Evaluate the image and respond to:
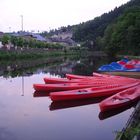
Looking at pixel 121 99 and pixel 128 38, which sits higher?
pixel 128 38

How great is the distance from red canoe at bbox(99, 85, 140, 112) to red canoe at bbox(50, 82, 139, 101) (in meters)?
0.88

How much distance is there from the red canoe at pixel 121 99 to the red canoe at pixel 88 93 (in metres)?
0.88

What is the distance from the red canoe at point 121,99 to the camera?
599 inches

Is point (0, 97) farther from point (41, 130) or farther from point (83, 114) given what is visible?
point (41, 130)

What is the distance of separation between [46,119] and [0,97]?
5.92 metres

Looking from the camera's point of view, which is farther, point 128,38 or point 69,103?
point 128,38

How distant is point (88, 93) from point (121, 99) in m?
2.09

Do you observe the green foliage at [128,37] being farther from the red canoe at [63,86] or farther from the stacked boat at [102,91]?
the red canoe at [63,86]

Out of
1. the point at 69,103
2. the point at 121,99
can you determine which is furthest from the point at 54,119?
the point at 121,99

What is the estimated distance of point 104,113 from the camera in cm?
1542

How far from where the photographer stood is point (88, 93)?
17.8 metres

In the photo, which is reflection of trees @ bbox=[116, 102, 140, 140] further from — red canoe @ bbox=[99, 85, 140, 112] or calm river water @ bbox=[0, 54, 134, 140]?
red canoe @ bbox=[99, 85, 140, 112]

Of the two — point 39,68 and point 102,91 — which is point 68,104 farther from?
point 39,68

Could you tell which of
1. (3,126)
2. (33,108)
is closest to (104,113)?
(33,108)
